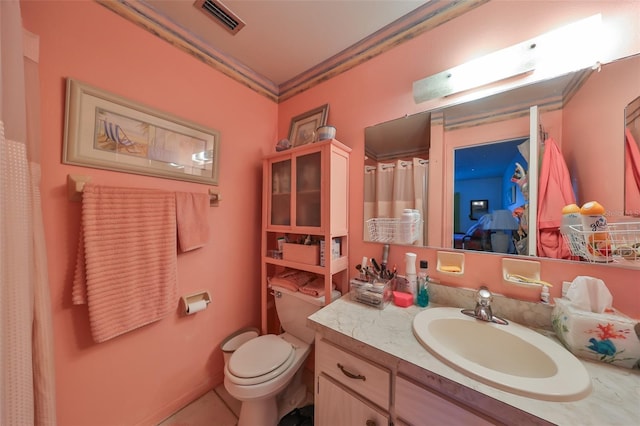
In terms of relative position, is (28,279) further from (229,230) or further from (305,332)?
(305,332)

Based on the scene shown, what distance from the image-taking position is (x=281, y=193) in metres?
1.51

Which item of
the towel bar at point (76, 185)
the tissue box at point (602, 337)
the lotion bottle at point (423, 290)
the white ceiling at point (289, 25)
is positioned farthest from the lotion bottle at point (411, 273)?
the towel bar at point (76, 185)

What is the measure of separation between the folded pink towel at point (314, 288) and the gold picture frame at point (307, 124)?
98cm

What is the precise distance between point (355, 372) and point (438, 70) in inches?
58.8

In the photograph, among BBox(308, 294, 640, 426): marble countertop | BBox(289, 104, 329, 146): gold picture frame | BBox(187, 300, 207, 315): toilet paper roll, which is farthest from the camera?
BBox(289, 104, 329, 146): gold picture frame

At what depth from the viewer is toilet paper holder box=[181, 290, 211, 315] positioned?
128cm

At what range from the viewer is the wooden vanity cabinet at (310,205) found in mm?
1242

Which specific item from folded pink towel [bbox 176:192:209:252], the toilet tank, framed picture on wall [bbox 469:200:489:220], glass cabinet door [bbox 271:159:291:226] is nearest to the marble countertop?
the toilet tank

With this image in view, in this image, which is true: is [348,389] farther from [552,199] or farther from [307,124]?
[307,124]

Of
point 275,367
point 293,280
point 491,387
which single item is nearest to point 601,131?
point 491,387

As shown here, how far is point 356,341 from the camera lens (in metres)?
0.78

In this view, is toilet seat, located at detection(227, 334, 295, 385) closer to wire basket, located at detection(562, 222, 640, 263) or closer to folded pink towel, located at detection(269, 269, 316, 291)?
folded pink towel, located at detection(269, 269, 316, 291)

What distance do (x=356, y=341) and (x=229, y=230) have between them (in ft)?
3.72

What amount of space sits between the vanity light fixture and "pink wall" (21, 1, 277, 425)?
4.28 ft
